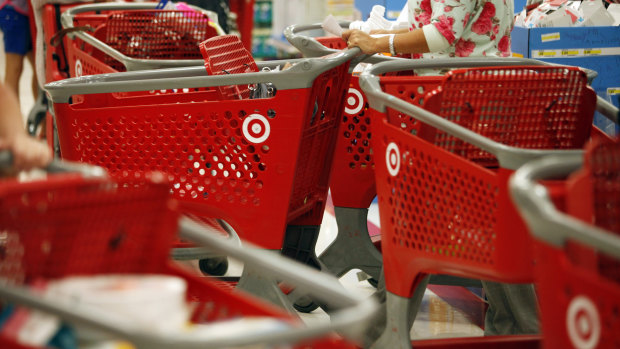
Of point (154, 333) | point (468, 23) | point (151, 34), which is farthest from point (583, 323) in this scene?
point (151, 34)

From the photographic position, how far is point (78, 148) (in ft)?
9.76

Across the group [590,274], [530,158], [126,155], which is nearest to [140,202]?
[590,274]

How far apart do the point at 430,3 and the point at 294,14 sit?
5.56 meters

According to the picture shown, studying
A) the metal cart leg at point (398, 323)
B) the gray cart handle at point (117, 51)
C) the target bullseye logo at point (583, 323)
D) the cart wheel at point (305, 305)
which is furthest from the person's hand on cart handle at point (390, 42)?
the target bullseye logo at point (583, 323)

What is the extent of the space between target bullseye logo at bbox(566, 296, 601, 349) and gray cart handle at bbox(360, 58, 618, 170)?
25.9 inches

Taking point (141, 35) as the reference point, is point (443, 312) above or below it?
below

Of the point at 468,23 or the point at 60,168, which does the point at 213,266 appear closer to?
the point at 468,23

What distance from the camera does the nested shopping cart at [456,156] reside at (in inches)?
89.6

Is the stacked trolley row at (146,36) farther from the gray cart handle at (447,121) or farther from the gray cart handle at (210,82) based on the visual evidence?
the gray cart handle at (447,121)

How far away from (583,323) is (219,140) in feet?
5.62

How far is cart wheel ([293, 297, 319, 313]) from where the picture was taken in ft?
11.9

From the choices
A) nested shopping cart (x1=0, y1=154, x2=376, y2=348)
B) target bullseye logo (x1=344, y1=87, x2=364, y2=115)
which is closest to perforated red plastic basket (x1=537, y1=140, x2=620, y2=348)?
nested shopping cart (x1=0, y1=154, x2=376, y2=348)

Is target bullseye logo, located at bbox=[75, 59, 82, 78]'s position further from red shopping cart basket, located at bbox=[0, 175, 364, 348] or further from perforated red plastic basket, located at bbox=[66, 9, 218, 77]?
red shopping cart basket, located at bbox=[0, 175, 364, 348]

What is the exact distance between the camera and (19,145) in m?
1.58
